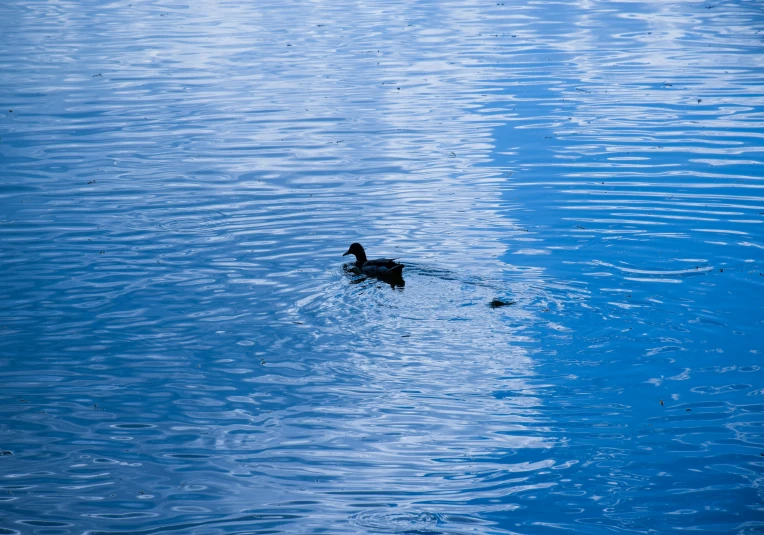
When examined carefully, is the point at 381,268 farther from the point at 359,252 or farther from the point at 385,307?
the point at 359,252

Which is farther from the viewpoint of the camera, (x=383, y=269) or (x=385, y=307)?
(x=383, y=269)

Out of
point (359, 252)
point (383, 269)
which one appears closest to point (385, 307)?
Answer: point (383, 269)

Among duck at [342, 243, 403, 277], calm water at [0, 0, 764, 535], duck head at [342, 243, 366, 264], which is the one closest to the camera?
calm water at [0, 0, 764, 535]

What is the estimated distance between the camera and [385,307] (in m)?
13.0

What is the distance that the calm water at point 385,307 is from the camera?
8.82 m

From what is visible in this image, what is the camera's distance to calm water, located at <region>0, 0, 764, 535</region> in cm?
882

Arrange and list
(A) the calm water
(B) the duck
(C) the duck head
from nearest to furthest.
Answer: (A) the calm water, (B) the duck, (C) the duck head

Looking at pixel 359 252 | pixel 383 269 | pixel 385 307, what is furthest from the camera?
pixel 359 252

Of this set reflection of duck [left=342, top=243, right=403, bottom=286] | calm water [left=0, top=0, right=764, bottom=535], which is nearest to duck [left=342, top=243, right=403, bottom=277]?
reflection of duck [left=342, top=243, right=403, bottom=286]

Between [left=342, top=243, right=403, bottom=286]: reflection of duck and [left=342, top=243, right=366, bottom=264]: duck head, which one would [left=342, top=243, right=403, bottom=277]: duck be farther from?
[left=342, top=243, right=366, bottom=264]: duck head

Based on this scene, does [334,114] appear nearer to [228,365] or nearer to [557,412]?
[228,365]

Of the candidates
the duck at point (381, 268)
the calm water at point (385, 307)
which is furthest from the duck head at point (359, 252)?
the calm water at point (385, 307)

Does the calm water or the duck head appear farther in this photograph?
the duck head

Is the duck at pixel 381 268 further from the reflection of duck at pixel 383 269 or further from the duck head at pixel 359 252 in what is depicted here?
the duck head at pixel 359 252
